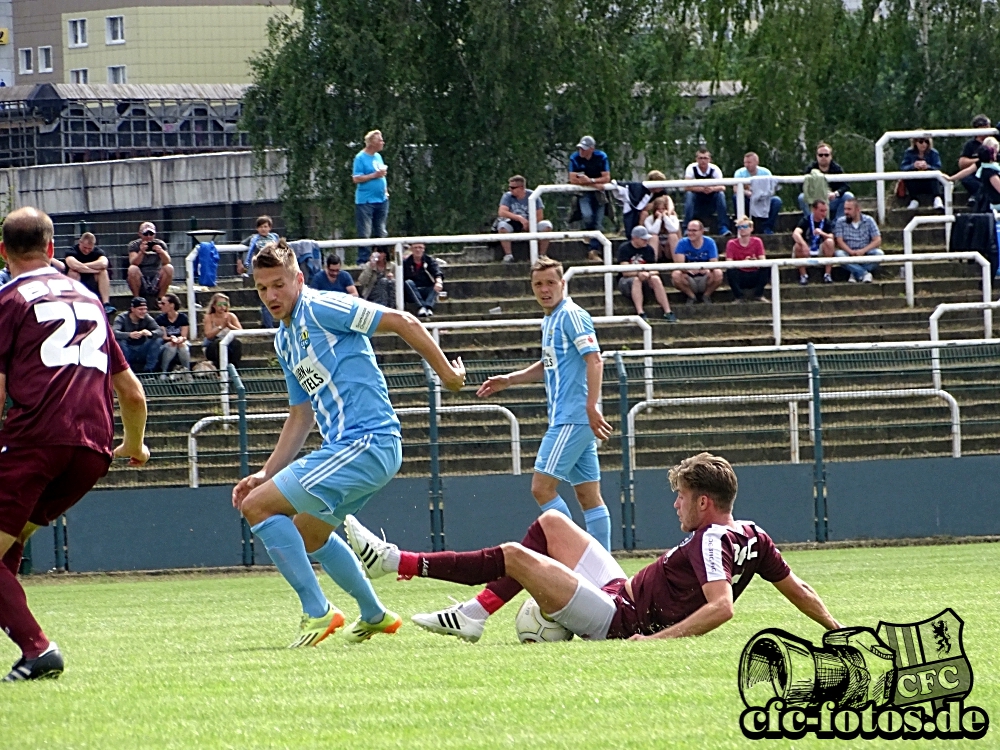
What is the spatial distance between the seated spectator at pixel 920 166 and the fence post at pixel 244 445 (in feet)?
38.2

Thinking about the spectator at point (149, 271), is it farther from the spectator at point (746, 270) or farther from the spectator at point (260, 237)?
the spectator at point (746, 270)

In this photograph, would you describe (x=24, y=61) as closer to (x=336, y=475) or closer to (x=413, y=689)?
(x=336, y=475)

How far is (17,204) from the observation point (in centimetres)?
4362

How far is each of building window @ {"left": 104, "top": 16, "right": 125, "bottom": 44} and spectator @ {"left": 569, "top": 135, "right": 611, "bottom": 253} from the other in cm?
4151

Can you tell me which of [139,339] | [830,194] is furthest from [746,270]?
[139,339]

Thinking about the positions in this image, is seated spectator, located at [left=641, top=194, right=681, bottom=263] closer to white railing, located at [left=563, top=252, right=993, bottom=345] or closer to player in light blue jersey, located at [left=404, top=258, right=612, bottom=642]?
white railing, located at [left=563, top=252, right=993, bottom=345]

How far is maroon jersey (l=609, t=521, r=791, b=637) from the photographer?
7.07 metres

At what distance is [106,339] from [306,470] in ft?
4.73

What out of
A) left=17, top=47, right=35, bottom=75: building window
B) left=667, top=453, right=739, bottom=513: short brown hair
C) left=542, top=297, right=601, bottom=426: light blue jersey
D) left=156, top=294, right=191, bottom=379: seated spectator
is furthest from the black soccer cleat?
left=17, top=47, right=35, bottom=75: building window

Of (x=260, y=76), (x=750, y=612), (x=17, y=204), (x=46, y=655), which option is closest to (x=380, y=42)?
(x=260, y=76)

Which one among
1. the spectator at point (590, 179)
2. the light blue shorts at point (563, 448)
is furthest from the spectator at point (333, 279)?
the light blue shorts at point (563, 448)

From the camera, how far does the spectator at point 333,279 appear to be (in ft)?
68.4

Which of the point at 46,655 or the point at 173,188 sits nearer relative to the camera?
the point at 46,655

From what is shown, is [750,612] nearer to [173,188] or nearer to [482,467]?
[482,467]
